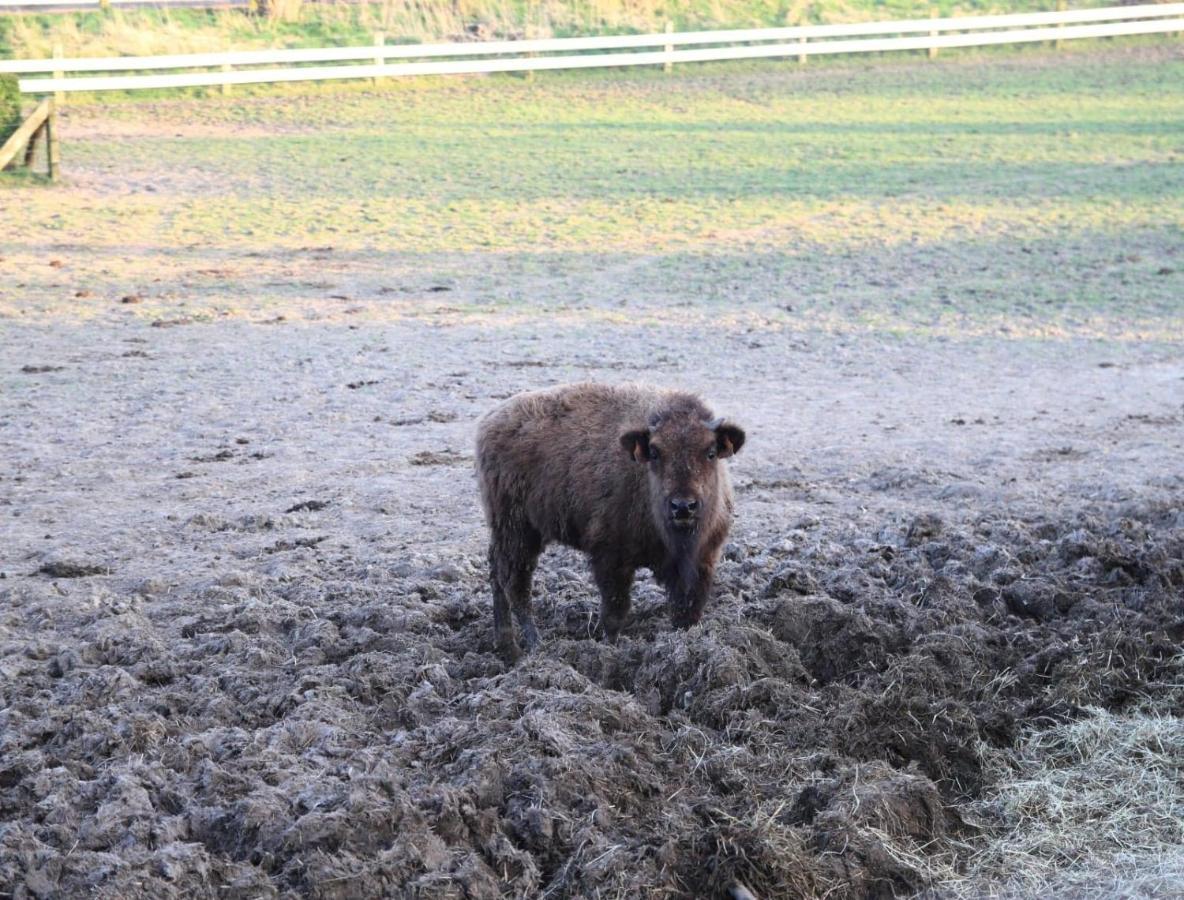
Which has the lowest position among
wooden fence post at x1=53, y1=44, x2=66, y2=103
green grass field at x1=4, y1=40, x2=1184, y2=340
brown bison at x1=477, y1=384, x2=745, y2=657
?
brown bison at x1=477, y1=384, x2=745, y2=657

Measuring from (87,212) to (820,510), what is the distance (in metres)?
14.1

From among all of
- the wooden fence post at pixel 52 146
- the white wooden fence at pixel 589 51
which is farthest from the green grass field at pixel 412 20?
the wooden fence post at pixel 52 146

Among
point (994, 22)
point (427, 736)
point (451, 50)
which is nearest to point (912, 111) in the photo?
point (994, 22)

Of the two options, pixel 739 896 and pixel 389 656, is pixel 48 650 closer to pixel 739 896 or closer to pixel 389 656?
pixel 389 656

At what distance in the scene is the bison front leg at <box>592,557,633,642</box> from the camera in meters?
7.07

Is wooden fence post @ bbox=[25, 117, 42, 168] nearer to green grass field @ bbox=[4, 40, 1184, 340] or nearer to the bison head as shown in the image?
green grass field @ bbox=[4, 40, 1184, 340]

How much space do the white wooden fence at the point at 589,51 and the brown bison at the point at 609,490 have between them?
74.6ft

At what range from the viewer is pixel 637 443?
6746 millimetres

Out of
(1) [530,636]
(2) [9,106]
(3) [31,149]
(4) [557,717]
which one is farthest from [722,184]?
(4) [557,717]

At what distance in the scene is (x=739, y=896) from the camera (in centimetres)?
486

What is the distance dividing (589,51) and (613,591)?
27902 millimetres

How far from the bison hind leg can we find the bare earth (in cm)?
19

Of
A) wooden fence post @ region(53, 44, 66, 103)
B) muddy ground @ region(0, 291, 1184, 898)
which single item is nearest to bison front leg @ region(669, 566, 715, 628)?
muddy ground @ region(0, 291, 1184, 898)

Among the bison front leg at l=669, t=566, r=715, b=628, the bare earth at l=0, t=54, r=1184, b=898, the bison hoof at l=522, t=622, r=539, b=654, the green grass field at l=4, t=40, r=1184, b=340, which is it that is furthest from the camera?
the green grass field at l=4, t=40, r=1184, b=340
